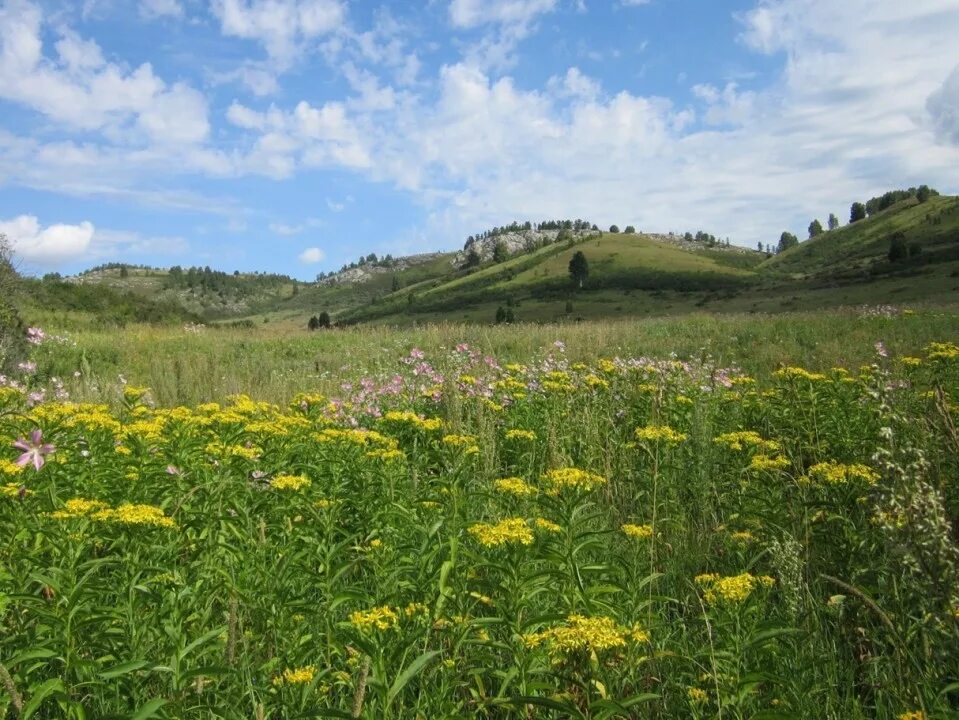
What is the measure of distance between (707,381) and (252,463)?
17.8ft

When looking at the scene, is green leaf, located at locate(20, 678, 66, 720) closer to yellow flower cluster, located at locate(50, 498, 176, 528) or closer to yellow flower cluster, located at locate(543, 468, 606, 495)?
yellow flower cluster, located at locate(50, 498, 176, 528)

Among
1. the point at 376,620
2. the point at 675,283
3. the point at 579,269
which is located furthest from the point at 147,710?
the point at 579,269

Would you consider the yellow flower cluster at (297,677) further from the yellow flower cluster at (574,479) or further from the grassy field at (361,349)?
the grassy field at (361,349)

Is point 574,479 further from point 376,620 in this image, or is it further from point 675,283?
point 675,283

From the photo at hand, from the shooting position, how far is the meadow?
1.89m

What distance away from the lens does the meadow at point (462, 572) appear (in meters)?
1.89

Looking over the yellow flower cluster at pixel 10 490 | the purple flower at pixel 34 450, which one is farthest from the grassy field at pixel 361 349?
the yellow flower cluster at pixel 10 490

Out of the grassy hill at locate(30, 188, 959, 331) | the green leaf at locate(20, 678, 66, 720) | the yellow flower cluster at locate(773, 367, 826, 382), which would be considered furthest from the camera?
the grassy hill at locate(30, 188, 959, 331)

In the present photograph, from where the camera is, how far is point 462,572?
7.64 feet

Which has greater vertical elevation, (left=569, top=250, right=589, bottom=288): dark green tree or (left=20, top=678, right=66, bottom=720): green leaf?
(left=569, top=250, right=589, bottom=288): dark green tree

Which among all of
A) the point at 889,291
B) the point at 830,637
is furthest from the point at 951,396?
the point at 889,291

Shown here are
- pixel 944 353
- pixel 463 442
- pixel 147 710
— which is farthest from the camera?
pixel 944 353

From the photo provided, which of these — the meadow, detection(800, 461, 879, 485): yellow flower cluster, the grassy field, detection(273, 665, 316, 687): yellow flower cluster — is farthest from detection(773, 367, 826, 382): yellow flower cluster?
detection(273, 665, 316, 687): yellow flower cluster

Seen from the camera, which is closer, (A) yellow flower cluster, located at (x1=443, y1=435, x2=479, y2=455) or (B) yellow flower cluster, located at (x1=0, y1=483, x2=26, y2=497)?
(B) yellow flower cluster, located at (x1=0, y1=483, x2=26, y2=497)
